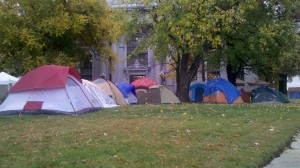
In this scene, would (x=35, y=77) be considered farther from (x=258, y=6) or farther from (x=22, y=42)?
(x=22, y=42)

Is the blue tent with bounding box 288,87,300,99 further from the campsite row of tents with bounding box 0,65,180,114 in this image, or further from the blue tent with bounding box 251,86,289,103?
the campsite row of tents with bounding box 0,65,180,114

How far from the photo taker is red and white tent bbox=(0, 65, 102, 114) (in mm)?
15383

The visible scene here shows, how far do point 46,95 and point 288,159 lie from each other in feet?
31.5

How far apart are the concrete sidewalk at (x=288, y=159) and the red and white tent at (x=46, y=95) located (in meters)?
8.12

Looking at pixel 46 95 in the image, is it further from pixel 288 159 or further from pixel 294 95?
pixel 294 95

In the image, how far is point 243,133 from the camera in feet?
34.2

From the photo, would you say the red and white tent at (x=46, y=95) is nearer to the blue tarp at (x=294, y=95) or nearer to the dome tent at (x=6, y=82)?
the dome tent at (x=6, y=82)

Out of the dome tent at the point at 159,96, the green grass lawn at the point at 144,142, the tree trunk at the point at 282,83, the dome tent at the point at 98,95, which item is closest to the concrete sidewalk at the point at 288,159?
the green grass lawn at the point at 144,142

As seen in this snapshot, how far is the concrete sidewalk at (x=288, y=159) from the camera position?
7.84m

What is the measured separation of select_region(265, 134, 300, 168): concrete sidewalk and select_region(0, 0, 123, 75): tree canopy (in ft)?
61.8

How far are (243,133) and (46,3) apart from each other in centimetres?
2178

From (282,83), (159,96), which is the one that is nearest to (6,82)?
(159,96)

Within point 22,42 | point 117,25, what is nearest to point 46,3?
point 22,42

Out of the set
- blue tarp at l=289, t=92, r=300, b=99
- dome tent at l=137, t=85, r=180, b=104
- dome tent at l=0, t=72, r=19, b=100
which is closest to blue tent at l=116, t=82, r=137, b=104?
dome tent at l=137, t=85, r=180, b=104
